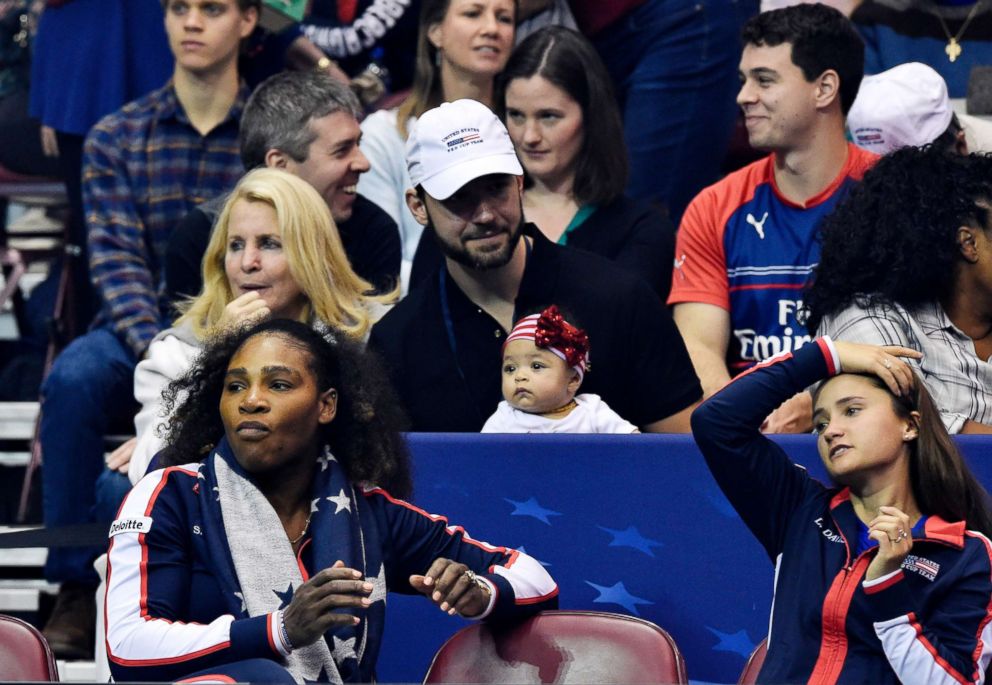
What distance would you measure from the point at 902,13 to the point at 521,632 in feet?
10.6

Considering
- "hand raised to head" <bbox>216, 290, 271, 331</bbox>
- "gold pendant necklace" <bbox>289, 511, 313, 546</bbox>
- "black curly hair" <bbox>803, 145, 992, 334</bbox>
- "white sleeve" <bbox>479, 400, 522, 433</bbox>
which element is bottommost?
"gold pendant necklace" <bbox>289, 511, 313, 546</bbox>

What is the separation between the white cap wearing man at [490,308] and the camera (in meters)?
4.75

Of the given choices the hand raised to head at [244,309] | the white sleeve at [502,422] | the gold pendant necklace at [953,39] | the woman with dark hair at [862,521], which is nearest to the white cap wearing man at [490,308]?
the white sleeve at [502,422]

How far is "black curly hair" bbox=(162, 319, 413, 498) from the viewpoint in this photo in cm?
395

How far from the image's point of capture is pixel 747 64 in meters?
5.42

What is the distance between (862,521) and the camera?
3668mm

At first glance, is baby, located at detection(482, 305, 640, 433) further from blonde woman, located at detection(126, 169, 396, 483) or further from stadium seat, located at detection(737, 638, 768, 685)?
stadium seat, located at detection(737, 638, 768, 685)

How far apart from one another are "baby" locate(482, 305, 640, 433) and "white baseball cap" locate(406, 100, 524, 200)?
449mm

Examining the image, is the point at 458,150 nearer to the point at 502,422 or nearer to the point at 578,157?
the point at 502,422

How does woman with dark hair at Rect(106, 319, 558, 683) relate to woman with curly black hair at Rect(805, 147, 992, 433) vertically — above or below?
below

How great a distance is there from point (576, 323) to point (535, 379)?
223 mm

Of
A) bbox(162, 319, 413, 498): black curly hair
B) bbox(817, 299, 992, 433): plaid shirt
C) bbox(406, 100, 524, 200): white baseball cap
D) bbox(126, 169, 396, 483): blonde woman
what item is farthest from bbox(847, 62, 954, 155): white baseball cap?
bbox(162, 319, 413, 498): black curly hair

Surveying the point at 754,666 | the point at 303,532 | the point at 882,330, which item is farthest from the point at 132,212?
the point at 754,666

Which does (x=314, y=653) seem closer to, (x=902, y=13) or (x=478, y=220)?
(x=478, y=220)
